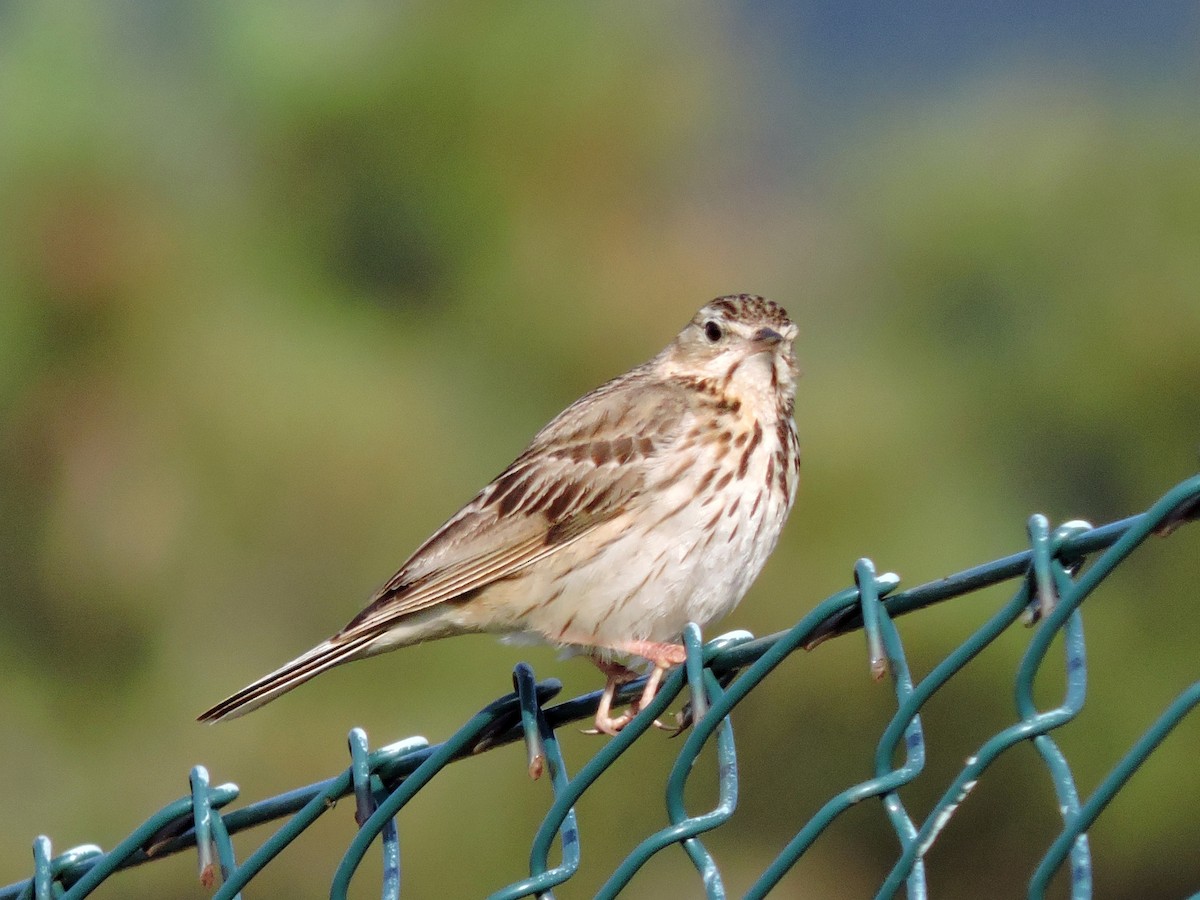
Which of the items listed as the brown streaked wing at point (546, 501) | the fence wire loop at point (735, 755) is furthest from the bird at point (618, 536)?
the fence wire loop at point (735, 755)

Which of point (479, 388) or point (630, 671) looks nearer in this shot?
point (630, 671)

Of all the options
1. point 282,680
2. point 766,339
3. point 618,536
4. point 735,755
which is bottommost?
point 735,755

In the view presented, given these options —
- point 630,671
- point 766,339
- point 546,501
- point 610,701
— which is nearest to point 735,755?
point 610,701

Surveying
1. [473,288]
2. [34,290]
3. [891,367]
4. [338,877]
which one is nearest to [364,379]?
[473,288]

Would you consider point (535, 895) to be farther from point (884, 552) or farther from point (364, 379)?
point (364, 379)

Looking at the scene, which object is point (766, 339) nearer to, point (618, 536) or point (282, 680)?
point (618, 536)

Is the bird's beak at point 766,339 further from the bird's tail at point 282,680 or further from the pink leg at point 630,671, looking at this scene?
the bird's tail at point 282,680

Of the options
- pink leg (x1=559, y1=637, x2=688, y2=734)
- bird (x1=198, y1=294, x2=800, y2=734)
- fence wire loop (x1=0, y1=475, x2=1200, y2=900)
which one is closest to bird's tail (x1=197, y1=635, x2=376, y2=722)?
bird (x1=198, y1=294, x2=800, y2=734)
